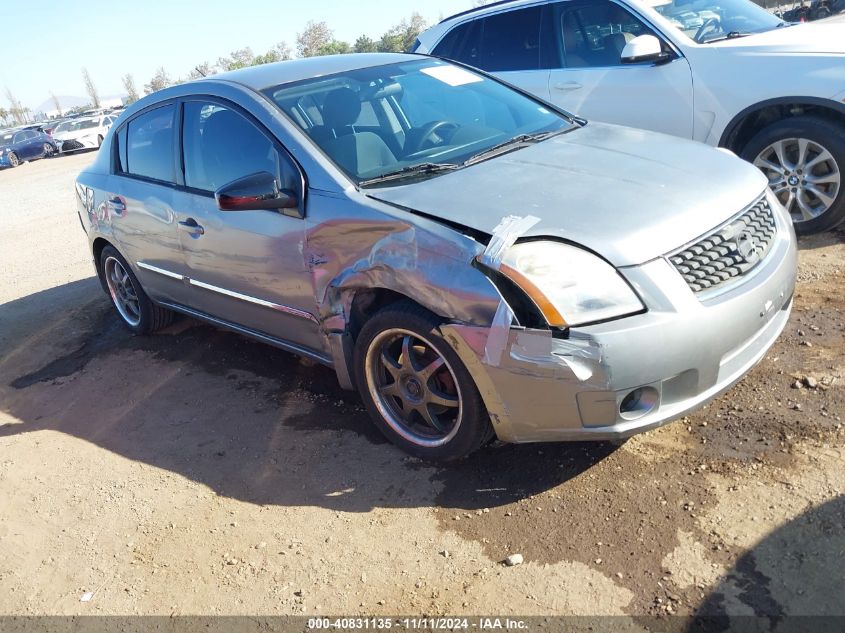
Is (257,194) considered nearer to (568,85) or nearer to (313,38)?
(568,85)

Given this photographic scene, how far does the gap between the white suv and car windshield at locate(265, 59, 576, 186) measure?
168 centimetres

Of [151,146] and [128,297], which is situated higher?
[151,146]

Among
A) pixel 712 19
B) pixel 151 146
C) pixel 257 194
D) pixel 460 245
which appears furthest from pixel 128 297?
pixel 712 19

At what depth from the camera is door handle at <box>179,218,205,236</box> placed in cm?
416

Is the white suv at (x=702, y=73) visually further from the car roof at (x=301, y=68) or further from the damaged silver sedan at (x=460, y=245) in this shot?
the car roof at (x=301, y=68)

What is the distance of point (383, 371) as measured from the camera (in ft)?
11.2

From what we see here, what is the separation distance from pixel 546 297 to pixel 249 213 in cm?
178

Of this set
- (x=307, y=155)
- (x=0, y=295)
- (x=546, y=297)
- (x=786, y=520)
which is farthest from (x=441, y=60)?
(x=0, y=295)

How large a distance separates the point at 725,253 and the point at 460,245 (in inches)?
40.5

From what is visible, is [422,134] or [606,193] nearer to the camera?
[606,193]

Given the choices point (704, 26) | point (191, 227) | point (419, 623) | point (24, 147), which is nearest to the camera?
point (419, 623)

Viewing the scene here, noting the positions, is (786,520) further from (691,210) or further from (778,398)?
(691,210)

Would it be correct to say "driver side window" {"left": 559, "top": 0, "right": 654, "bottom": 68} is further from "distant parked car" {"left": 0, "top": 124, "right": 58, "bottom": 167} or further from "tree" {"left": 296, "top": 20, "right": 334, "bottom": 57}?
"tree" {"left": 296, "top": 20, "right": 334, "bottom": 57}

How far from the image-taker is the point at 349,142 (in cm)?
365
